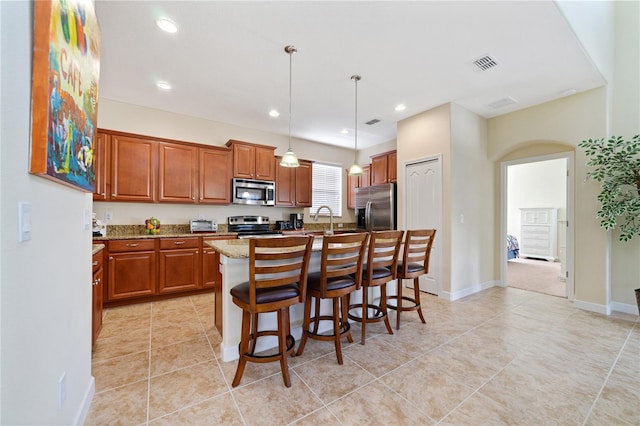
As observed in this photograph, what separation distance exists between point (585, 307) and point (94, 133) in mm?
5478

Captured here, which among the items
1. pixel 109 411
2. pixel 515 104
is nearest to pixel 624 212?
pixel 515 104

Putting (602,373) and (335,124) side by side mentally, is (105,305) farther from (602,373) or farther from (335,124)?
(602,373)

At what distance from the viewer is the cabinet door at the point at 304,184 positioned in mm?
5328

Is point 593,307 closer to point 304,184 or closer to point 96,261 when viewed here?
point 304,184

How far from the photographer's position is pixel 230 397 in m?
1.78

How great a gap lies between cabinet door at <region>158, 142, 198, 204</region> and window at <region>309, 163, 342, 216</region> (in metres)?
2.61

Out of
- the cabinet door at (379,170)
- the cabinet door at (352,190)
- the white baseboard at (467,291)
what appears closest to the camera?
the white baseboard at (467,291)

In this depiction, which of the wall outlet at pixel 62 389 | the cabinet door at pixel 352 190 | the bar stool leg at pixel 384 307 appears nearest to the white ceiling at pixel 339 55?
the cabinet door at pixel 352 190

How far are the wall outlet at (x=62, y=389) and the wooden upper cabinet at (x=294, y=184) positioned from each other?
3965 mm

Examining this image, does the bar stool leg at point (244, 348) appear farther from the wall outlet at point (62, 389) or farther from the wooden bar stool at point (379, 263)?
the wooden bar stool at point (379, 263)

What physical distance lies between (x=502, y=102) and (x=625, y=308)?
3.12 metres

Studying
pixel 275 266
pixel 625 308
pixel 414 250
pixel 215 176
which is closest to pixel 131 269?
pixel 215 176

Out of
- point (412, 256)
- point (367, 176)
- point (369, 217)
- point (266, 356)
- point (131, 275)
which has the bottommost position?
point (266, 356)

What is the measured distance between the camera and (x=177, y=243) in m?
3.83
